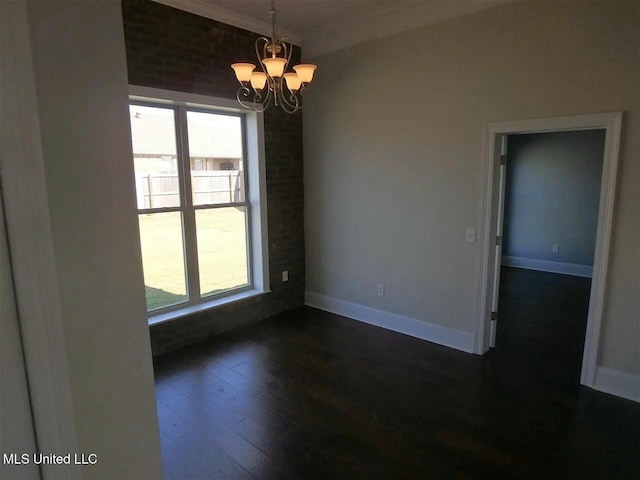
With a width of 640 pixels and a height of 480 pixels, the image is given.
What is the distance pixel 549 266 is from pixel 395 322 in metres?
3.96

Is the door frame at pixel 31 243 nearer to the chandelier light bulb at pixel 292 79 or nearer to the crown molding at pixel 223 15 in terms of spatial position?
the chandelier light bulb at pixel 292 79

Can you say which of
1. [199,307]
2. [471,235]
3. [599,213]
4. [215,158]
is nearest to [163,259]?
[199,307]

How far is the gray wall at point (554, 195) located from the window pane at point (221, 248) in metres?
5.02

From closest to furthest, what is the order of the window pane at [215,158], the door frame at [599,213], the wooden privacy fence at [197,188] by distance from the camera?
the door frame at [599,213]
the wooden privacy fence at [197,188]
the window pane at [215,158]

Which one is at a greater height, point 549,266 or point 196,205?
point 196,205

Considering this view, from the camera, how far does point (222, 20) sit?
367cm

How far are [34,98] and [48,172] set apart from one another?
0.17 meters

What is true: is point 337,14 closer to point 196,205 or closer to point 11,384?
point 196,205

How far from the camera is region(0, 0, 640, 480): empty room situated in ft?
3.07

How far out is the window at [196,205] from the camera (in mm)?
3518

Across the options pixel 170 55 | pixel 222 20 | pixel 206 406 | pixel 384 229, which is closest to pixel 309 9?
pixel 222 20

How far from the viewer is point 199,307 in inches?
155

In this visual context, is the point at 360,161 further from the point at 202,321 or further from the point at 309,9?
the point at 202,321

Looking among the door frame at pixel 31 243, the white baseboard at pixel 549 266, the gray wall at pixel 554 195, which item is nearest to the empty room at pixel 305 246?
the door frame at pixel 31 243
